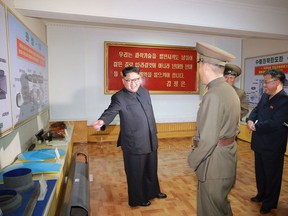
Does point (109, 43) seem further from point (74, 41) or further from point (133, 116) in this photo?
point (133, 116)

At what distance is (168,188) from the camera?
106 inches

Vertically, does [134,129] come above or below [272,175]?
above

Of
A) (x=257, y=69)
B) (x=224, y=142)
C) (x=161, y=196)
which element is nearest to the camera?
(x=224, y=142)

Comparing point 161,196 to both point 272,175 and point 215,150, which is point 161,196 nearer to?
point 272,175

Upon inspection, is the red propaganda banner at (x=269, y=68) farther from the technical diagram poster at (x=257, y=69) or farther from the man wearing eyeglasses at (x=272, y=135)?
the man wearing eyeglasses at (x=272, y=135)

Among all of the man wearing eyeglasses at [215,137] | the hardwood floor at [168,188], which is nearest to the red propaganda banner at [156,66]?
the hardwood floor at [168,188]

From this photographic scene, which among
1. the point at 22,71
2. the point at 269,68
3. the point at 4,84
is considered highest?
the point at 269,68

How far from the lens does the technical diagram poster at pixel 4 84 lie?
5.38 ft

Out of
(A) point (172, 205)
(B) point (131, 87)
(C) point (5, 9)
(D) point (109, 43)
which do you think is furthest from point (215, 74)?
(D) point (109, 43)

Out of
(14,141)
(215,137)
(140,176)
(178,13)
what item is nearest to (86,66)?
(178,13)

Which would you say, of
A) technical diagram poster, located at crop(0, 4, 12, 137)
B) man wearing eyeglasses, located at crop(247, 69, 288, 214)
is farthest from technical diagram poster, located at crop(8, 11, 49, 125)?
man wearing eyeglasses, located at crop(247, 69, 288, 214)

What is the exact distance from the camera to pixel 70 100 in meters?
4.46

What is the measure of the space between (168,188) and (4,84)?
6.82 ft

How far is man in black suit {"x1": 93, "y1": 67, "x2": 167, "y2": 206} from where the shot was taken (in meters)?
2.12
